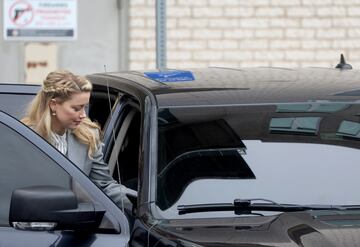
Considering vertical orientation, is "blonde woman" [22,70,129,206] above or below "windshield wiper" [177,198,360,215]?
above

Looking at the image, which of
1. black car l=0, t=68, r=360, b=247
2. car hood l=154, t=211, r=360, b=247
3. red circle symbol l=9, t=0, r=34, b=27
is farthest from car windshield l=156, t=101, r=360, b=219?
red circle symbol l=9, t=0, r=34, b=27

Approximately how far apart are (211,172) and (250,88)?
580 mm

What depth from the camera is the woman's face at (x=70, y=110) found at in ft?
12.5

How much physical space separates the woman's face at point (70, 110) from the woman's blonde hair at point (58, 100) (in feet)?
Result: 0.06

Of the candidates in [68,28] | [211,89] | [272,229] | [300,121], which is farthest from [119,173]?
[68,28]

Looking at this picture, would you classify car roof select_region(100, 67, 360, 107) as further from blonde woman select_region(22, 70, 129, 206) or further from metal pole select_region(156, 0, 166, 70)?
metal pole select_region(156, 0, 166, 70)

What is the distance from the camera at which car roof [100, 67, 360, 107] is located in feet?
12.6

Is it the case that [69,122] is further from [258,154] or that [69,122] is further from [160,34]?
[160,34]

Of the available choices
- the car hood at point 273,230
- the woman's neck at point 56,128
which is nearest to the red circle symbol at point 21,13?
the woman's neck at point 56,128

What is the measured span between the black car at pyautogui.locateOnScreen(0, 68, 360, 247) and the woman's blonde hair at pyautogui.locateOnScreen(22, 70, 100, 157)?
0.27 m

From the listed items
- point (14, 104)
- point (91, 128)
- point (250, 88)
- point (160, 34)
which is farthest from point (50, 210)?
point (160, 34)

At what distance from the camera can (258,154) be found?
3.64m

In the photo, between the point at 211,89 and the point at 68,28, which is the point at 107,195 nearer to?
the point at 211,89

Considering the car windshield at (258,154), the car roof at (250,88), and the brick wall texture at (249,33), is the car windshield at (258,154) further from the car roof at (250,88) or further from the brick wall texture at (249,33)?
the brick wall texture at (249,33)
